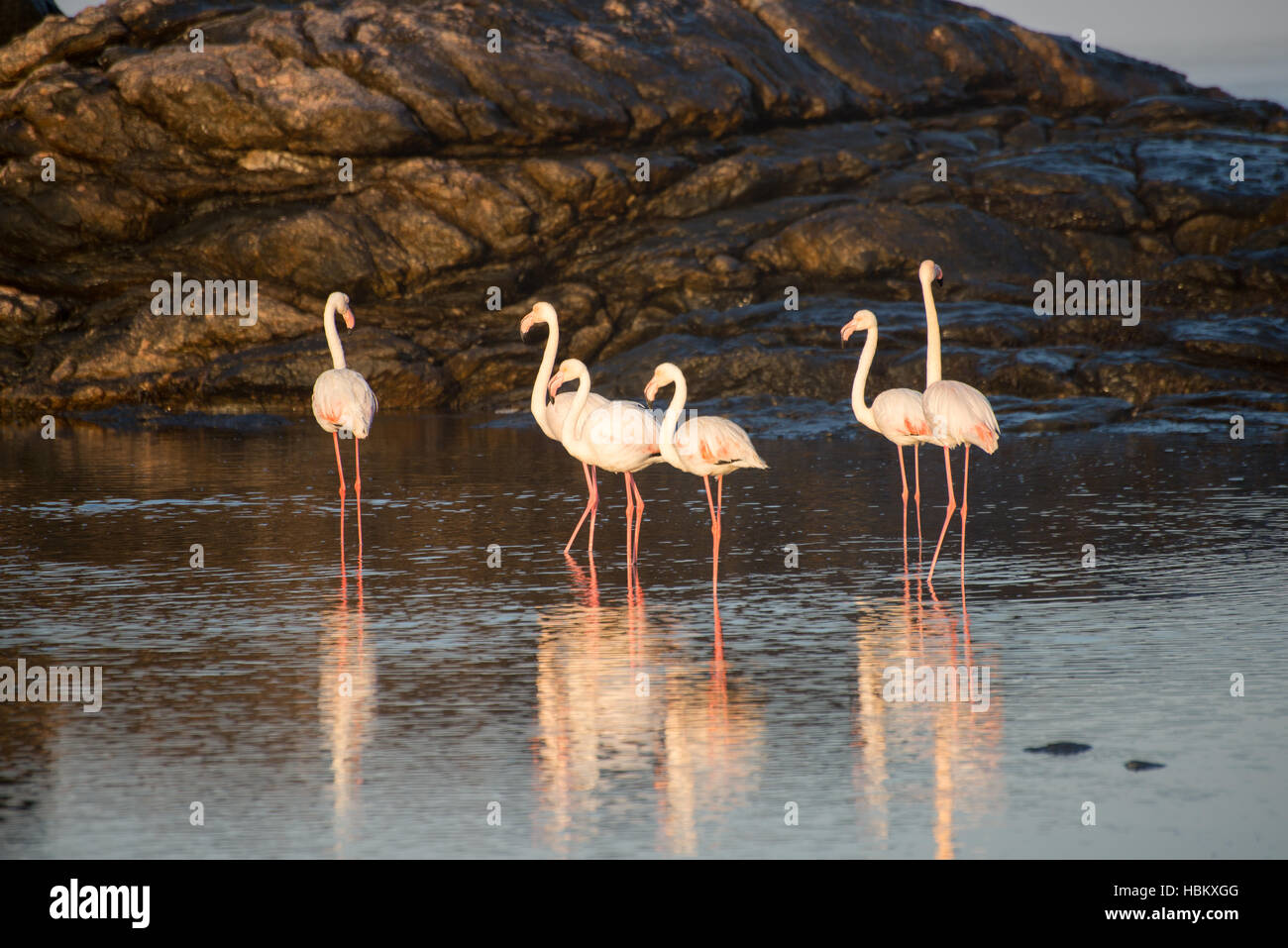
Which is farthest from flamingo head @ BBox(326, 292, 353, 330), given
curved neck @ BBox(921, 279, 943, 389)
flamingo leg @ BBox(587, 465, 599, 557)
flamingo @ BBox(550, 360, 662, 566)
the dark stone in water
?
the dark stone in water

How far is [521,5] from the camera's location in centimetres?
3431

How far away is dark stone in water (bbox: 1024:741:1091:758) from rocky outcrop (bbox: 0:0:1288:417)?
76.9ft

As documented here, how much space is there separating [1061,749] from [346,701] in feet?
11.4

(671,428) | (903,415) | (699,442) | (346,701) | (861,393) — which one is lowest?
(346,701)

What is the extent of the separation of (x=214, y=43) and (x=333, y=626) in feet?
88.7

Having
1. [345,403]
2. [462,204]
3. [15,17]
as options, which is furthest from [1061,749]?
[15,17]

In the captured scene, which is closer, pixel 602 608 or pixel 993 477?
pixel 602 608

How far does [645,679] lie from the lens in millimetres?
7617

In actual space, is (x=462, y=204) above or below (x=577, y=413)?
above

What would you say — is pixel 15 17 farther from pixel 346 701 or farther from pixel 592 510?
pixel 346 701

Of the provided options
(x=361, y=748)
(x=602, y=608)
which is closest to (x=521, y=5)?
(x=602, y=608)
